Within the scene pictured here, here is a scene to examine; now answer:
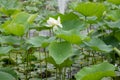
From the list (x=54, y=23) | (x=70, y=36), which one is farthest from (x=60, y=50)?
(x=54, y=23)

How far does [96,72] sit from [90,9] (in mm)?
641

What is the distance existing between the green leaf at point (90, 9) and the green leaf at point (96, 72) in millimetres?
502

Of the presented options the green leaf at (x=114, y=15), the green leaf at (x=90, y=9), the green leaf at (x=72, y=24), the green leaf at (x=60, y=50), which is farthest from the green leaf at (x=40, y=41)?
the green leaf at (x=114, y=15)

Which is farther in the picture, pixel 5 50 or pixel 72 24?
pixel 72 24

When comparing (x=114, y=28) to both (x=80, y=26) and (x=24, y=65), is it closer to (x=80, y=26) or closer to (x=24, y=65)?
(x=80, y=26)

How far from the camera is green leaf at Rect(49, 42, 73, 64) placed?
157 cm

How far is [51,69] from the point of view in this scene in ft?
7.39

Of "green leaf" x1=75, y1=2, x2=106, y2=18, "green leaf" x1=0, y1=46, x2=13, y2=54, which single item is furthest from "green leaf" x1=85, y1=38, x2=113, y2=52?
"green leaf" x1=0, y1=46, x2=13, y2=54

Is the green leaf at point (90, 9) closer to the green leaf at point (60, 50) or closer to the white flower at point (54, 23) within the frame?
the white flower at point (54, 23)

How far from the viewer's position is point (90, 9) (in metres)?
2.00

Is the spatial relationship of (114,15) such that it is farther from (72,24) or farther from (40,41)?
(40,41)

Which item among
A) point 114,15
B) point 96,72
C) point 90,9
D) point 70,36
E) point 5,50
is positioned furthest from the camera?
point 114,15

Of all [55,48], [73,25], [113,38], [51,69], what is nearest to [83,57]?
[51,69]

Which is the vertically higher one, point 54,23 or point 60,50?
point 54,23
